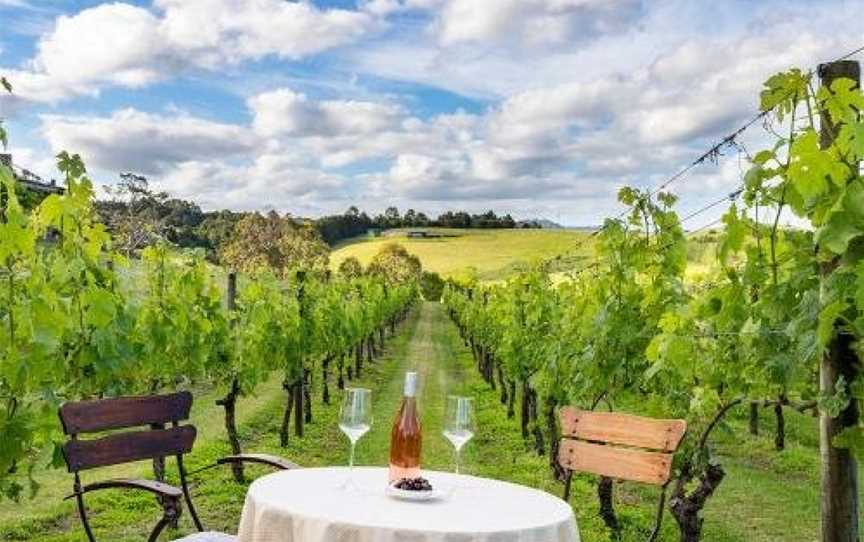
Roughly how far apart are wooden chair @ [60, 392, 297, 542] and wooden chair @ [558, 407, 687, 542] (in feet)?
3.85

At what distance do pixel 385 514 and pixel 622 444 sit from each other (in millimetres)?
1563

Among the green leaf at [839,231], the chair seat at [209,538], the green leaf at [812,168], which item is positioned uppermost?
the green leaf at [812,168]

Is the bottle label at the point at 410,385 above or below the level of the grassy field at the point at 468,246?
below

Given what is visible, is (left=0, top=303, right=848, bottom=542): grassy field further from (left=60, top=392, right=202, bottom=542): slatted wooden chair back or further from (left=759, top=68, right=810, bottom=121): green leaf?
(left=759, top=68, right=810, bottom=121): green leaf

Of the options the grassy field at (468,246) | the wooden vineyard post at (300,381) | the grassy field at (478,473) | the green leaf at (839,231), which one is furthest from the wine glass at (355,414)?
the grassy field at (468,246)

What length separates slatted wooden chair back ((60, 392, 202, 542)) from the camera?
12.2 ft

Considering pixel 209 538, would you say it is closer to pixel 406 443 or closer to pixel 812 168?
Result: pixel 406 443

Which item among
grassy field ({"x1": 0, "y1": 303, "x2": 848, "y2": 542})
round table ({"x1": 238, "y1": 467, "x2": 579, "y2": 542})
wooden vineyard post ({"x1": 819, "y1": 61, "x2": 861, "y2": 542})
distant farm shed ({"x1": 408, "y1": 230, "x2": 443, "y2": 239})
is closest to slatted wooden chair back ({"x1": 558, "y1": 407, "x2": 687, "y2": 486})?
wooden vineyard post ({"x1": 819, "y1": 61, "x2": 861, "y2": 542})

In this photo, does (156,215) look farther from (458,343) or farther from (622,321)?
(622,321)

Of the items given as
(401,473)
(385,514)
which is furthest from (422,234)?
(385,514)

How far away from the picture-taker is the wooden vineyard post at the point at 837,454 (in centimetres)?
350

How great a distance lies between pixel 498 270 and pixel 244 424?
204ft

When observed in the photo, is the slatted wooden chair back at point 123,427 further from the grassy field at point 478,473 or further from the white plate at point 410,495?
the grassy field at point 478,473

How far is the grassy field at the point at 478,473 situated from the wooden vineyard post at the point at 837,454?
247 centimetres
